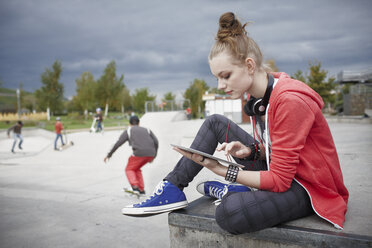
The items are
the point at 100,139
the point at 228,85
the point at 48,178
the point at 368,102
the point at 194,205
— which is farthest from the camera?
the point at 368,102

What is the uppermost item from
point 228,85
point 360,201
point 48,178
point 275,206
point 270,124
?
point 228,85

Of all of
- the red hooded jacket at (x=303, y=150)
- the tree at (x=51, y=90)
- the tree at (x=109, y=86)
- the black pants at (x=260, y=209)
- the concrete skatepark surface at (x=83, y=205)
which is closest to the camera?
the red hooded jacket at (x=303, y=150)

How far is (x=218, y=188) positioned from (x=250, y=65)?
3.29 feet

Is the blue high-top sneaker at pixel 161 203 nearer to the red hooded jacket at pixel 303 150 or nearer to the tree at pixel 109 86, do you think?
the red hooded jacket at pixel 303 150

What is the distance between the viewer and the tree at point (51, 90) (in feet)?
133

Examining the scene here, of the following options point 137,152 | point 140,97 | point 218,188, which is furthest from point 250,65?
point 140,97

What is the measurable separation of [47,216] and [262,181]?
3.45 metres

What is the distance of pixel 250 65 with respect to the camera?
5.91 ft

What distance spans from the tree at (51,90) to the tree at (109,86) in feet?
31.0

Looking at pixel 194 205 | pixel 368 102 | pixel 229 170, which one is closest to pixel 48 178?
pixel 194 205

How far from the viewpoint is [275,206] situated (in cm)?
170

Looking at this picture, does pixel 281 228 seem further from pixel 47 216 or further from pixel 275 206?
pixel 47 216

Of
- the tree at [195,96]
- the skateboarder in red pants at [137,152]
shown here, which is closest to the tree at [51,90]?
the tree at [195,96]

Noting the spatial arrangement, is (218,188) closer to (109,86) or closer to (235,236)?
(235,236)
